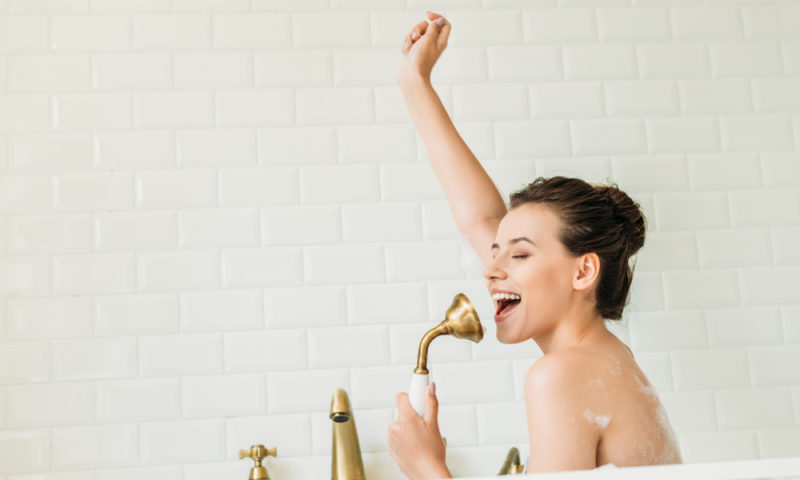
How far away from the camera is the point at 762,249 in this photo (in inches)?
75.7

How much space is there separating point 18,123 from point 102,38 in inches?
10.5

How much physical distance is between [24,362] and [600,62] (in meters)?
1.47

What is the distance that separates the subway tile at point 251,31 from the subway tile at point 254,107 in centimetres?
11

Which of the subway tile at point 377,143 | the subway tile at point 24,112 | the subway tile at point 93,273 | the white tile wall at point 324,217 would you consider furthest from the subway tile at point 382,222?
the subway tile at point 24,112

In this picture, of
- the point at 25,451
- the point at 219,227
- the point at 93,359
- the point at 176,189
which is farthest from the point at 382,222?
the point at 25,451

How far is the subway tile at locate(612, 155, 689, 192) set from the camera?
6.24 feet

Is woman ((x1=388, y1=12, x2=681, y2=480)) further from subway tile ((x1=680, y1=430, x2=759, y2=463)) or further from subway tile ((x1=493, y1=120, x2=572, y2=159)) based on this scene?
subway tile ((x1=680, y1=430, x2=759, y2=463))

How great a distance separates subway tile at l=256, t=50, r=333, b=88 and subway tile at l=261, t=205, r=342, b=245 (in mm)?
292

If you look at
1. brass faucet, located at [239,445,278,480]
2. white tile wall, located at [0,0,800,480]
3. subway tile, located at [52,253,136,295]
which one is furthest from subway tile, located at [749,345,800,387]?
subway tile, located at [52,253,136,295]

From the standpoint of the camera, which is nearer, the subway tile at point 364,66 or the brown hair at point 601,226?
the brown hair at point 601,226

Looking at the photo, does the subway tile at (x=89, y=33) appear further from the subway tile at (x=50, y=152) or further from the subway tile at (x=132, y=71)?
the subway tile at (x=50, y=152)

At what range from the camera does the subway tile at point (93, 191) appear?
5.83 feet

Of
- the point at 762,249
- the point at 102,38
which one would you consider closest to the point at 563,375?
the point at 762,249

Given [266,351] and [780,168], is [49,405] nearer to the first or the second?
[266,351]
